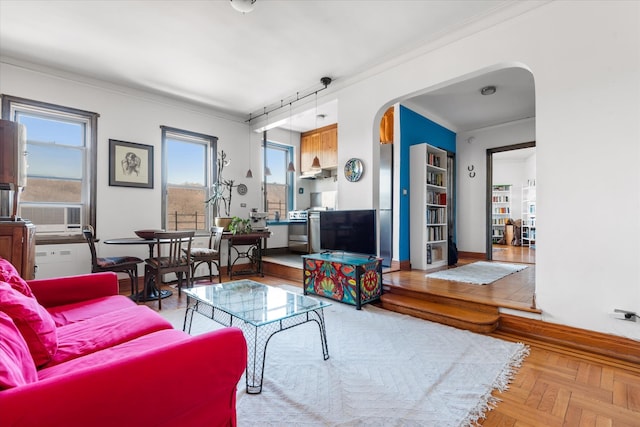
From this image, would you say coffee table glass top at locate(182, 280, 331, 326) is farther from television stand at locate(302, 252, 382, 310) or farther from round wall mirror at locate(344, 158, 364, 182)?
round wall mirror at locate(344, 158, 364, 182)

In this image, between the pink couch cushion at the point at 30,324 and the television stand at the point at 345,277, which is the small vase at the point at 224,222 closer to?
the television stand at the point at 345,277

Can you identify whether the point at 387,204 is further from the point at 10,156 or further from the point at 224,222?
the point at 10,156

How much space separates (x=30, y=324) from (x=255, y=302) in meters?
1.29

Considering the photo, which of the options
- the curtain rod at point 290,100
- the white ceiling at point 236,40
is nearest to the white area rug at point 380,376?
the white ceiling at point 236,40

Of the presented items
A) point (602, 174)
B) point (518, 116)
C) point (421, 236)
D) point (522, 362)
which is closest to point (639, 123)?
point (602, 174)

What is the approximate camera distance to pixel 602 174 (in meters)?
2.38

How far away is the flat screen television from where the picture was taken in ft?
11.9

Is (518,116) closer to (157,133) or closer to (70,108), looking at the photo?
(157,133)

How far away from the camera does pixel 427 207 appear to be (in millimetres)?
5016

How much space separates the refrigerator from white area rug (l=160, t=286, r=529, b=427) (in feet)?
6.21

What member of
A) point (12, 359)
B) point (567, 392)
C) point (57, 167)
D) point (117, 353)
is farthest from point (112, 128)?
point (567, 392)

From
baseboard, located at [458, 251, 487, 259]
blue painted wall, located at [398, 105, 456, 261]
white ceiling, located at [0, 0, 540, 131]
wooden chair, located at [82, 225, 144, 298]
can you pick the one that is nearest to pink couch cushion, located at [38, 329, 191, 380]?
wooden chair, located at [82, 225, 144, 298]

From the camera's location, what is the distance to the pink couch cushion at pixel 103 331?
1.50 metres

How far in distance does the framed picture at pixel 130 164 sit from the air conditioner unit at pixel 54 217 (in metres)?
0.61
